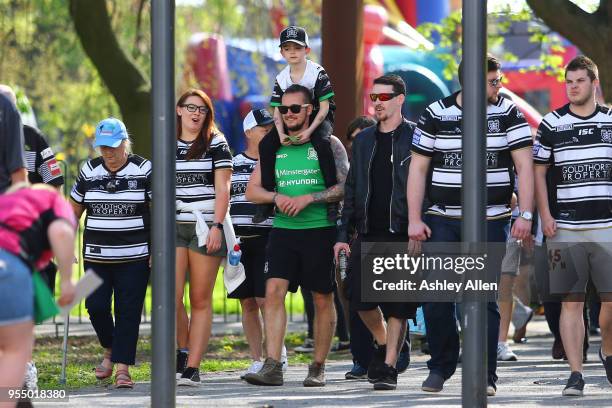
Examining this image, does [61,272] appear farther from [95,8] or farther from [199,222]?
[95,8]

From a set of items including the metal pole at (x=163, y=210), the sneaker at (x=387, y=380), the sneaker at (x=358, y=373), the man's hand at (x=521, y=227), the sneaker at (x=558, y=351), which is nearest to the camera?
the metal pole at (x=163, y=210)

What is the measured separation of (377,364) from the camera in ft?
32.0

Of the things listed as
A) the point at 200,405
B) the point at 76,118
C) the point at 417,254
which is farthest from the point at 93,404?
the point at 76,118

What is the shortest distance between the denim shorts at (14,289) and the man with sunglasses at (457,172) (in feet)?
12.1

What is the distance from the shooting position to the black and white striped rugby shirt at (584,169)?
927cm

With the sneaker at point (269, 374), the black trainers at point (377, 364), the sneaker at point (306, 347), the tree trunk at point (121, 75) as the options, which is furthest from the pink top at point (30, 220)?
the tree trunk at point (121, 75)

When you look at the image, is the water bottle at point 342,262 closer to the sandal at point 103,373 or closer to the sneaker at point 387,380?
the sneaker at point 387,380

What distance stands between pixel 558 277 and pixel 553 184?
2.03ft

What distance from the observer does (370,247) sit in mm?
9727

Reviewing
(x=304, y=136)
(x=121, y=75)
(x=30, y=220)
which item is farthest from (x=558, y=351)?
(x=121, y=75)

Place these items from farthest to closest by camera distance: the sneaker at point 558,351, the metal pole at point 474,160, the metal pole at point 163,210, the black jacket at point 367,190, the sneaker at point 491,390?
the sneaker at point 558,351 < the black jacket at point 367,190 < the sneaker at point 491,390 < the metal pole at point 474,160 < the metal pole at point 163,210

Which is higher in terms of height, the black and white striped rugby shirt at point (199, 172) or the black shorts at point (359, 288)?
the black and white striped rugby shirt at point (199, 172)

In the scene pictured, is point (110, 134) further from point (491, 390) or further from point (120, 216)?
point (491, 390)

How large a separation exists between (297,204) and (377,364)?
122 centimetres
